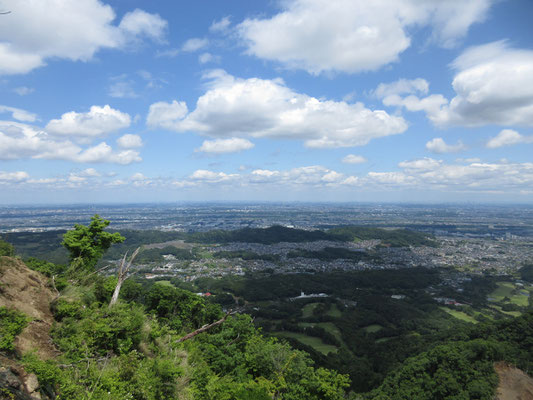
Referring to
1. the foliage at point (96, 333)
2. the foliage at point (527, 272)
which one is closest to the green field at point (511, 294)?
the foliage at point (527, 272)

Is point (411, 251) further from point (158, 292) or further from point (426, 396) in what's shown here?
point (158, 292)

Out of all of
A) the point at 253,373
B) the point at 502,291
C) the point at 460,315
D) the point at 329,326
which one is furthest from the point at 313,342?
the point at 502,291

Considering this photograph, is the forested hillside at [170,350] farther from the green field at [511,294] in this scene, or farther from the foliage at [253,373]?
the green field at [511,294]

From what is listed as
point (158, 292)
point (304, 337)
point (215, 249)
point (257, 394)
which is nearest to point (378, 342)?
point (304, 337)

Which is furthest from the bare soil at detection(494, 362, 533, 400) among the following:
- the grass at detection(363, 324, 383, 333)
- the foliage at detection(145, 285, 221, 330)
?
the grass at detection(363, 324, 383, 333)

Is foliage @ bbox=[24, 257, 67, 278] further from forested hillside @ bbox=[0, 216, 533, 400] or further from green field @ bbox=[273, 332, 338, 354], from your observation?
green field @ bbox=[273, 332, 338, 354]

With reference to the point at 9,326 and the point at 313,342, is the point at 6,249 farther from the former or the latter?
the point at 313,342
